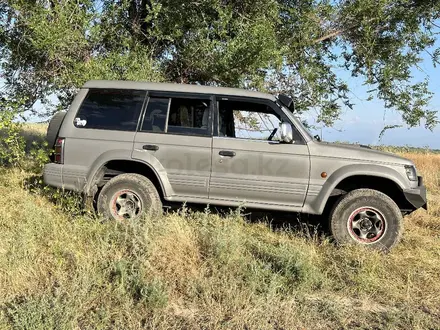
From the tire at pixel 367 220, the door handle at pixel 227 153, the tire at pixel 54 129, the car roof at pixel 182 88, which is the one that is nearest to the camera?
the tire at pixel 367 220

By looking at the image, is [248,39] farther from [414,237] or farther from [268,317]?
[268,317]

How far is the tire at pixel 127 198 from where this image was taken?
18.0 feet

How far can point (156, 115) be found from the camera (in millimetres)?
5645

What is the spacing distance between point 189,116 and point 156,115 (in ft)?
1.49

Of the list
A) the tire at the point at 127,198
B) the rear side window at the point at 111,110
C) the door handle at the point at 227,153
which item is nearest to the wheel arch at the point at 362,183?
the door handle at the point at 227,153

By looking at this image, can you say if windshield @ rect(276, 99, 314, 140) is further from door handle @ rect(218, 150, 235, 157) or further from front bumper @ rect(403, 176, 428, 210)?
front bumper @ rect(403, 176, 428, 210)

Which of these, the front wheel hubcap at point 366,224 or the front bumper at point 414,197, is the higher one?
the front bumper at point 414,197

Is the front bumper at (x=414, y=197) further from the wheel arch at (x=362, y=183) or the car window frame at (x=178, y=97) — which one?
the car window frame at (x=178, y=97)

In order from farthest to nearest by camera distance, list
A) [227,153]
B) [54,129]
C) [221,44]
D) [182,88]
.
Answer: [221,44]
[54,129]
[182,88]
[227,153]

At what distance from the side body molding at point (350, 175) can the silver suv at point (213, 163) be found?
0.04 ft

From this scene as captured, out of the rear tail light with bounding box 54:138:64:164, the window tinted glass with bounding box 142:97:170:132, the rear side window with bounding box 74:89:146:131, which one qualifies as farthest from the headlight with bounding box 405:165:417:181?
the rear tail light with bounding box 54:138:64:164

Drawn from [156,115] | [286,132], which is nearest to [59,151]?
[156,115]

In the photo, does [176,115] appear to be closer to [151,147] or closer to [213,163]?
[151,147]

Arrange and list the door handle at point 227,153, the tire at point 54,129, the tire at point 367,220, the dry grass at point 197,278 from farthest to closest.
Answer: the tire at point 54,129 < the door handle at point 227,153 < the tire at point 367,220 < the dry grass at point 197,278
